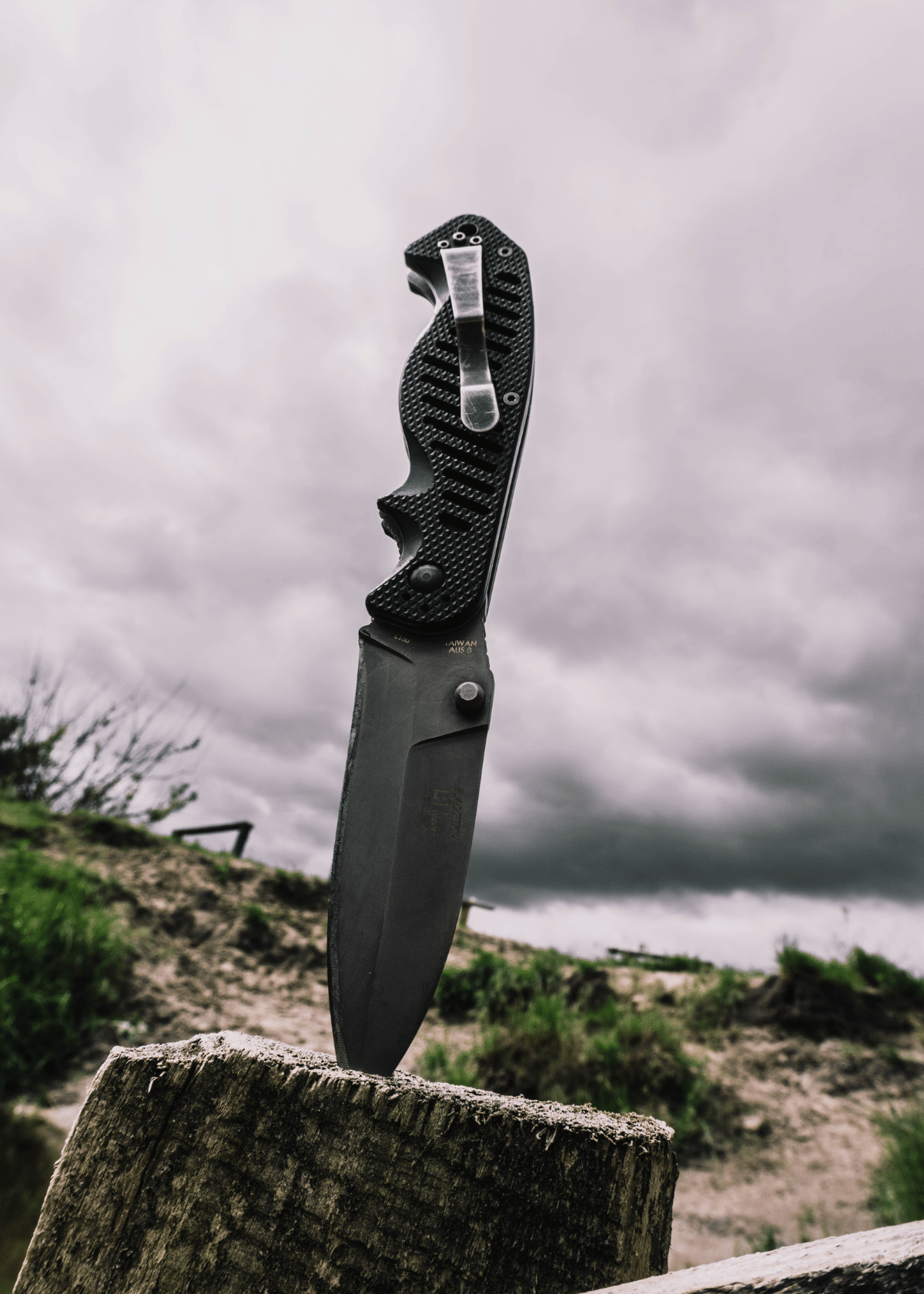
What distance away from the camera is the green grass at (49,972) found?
16.1 feet

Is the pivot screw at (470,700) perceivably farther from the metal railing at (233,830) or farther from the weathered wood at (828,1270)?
the metal railing at (233,830)

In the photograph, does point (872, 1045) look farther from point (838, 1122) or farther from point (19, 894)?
point (19, 894)

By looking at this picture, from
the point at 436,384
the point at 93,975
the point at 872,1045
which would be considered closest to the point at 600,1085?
the point at 872,1045

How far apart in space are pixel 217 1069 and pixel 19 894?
5.35 metres

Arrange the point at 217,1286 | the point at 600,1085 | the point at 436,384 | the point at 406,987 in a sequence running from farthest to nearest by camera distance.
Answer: the point at 600,1085
the point at 436,384
the point at 406,987
the point at 217,1286

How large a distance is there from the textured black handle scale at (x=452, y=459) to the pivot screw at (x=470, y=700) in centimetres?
17

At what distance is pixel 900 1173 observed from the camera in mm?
4102

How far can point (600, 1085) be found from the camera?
16.3ft

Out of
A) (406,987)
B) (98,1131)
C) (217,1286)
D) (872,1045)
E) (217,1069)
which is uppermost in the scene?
(872,1045)

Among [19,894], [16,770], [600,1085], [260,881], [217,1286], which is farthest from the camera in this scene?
[16,770]

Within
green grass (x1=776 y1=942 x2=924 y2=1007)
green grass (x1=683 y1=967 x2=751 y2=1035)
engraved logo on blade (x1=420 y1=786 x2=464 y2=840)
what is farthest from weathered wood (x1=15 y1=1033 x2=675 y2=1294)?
green grass (x1=776 y1=942 x2=924 y2=1007)

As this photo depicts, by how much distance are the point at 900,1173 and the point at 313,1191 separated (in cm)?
444

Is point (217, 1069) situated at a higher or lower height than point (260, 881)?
lower

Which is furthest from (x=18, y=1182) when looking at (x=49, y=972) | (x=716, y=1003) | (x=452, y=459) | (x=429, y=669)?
(x=716, y=1003)
